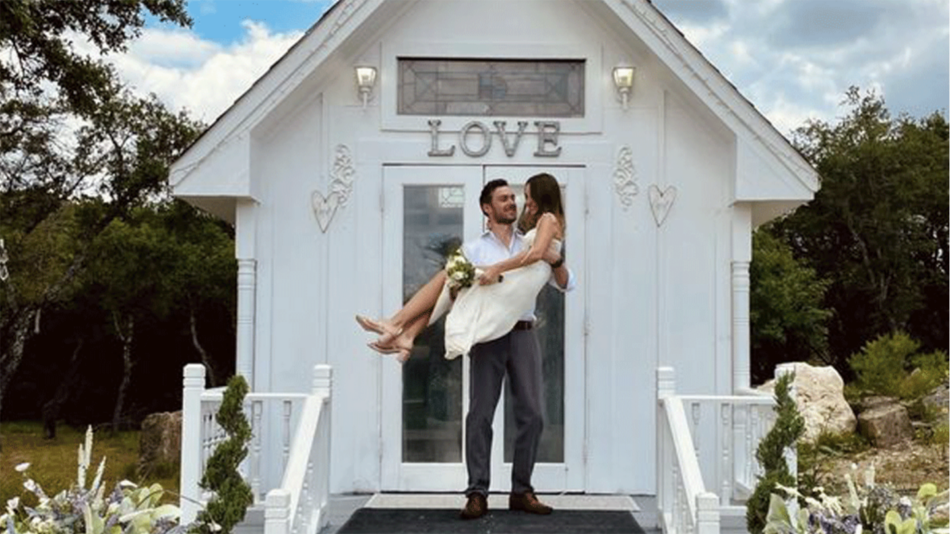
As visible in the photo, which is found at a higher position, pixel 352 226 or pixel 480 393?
pixel 352 226

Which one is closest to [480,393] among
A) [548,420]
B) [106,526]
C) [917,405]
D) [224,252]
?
[548,420]

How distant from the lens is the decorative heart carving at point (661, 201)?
7.56 metres

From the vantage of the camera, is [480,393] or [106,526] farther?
[480,393]

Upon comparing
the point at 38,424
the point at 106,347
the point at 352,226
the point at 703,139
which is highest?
the point at 703,139

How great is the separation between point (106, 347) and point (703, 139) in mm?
18791

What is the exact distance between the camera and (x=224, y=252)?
70.1 feet

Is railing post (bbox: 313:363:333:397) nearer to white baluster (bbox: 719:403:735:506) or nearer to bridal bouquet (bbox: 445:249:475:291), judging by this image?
bridal bouquet (bbox: 445:249:475:291)

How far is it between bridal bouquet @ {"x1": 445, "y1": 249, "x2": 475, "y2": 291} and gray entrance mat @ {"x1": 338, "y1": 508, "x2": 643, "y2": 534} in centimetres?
134

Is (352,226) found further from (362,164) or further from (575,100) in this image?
(575,100)

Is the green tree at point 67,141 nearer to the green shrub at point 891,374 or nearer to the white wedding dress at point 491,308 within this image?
the white wedding dress at point 491,308

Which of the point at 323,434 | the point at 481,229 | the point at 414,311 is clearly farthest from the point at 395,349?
the point at 481,229

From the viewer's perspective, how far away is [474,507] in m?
6.14

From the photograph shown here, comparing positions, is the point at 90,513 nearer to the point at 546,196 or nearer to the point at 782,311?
the point at 546,196

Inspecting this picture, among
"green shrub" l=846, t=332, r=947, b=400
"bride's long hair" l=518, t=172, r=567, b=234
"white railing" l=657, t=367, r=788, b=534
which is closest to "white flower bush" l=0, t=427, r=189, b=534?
"white railing" l=657, t=367, r=788, b=534
